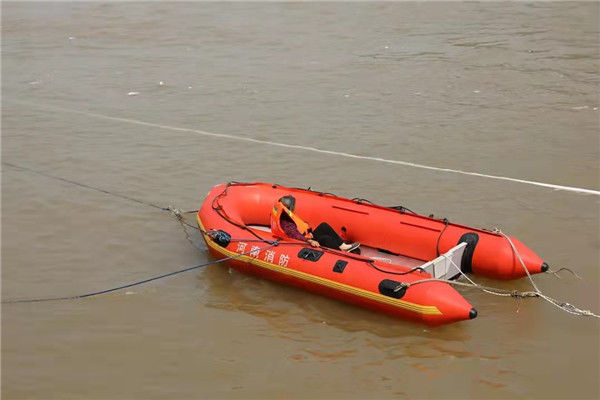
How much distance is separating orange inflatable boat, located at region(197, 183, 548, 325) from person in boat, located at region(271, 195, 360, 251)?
0.15m

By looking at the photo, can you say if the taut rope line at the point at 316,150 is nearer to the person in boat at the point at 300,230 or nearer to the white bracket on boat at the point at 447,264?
the white bracket on boat at the point at 447,264

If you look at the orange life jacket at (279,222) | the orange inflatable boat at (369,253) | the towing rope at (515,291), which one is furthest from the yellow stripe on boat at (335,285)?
the orange life jacket at (279,222)

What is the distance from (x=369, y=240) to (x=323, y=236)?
52cm

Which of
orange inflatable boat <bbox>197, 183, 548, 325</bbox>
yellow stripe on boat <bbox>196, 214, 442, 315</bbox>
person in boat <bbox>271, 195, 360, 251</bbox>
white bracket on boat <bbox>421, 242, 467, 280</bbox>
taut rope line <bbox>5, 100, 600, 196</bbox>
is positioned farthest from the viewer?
taut rope line <bbox>5, 100, 600, 196</bbox>

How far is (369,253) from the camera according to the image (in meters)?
9.33

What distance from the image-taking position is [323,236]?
9125mm

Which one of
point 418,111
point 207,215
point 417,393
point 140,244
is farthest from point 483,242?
point 418,111

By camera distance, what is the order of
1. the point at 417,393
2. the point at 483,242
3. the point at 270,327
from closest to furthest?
the point at 417,393, the point at 270,327, the point at 483,242

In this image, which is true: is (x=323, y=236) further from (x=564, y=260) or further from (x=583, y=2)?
(x=583, y=2)

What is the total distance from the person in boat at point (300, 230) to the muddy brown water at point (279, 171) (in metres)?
0.60

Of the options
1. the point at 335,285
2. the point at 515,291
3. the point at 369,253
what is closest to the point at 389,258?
the point at 369,253

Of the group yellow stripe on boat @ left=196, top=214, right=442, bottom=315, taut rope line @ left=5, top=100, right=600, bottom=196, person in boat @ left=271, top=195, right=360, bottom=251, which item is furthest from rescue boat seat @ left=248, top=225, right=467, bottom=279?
taut rope line @ left=5, top=100, right=600, bottom=196

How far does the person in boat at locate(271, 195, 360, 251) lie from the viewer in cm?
908

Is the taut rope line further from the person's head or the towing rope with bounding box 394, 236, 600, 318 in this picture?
the person's head
